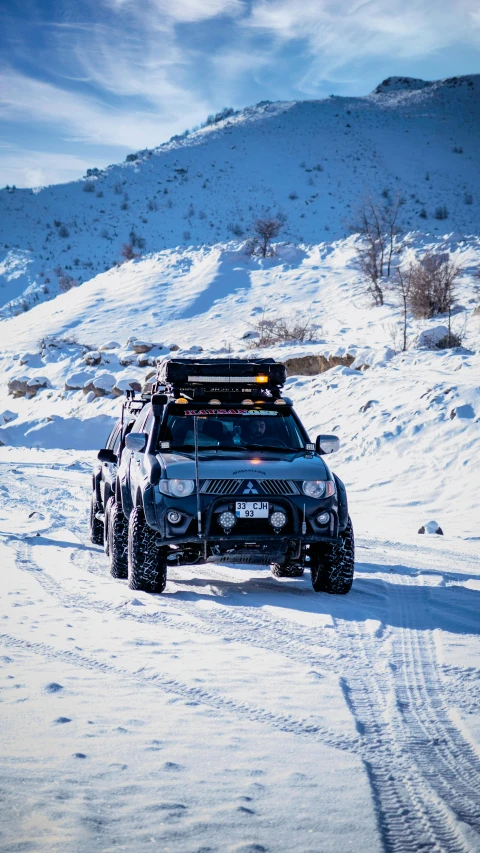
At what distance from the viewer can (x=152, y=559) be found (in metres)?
7.52

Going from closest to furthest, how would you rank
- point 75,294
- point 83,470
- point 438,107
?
point 83,470, point 75,294, point 438,107

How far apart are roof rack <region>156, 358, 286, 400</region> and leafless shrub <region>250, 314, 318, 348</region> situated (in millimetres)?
19229

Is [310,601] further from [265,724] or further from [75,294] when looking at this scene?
[75,294]

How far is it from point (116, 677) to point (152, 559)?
2.54 metres

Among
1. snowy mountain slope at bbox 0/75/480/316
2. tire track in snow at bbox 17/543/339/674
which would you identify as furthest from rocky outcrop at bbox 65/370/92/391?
snowy mountain slope at bbox 0/75/480/316

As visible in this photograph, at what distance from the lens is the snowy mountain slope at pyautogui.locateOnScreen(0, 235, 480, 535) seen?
49.6 feet

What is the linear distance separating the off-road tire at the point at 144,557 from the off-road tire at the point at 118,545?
72cm

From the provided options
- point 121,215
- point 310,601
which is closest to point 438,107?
point 121,215

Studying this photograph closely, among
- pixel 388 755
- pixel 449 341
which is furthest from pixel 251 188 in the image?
pixel 388 755

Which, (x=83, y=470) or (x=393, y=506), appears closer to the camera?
(x=393, y=506)

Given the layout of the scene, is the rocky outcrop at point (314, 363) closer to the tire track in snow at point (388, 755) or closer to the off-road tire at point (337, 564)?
the off-road tire at point (337, 564)

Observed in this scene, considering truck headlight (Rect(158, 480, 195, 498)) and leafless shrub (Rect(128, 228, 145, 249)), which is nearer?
truck headlight (Rect(158, 480, 195, 498))

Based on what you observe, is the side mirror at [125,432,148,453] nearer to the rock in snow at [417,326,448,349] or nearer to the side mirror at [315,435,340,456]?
the side mirror at [315,435,340,456]

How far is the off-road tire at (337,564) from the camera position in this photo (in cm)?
752
